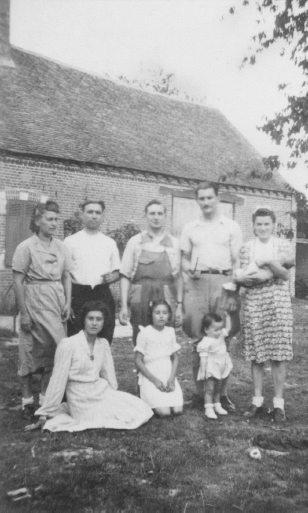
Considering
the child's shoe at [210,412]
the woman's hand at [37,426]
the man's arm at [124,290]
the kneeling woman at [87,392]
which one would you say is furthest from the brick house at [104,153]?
the woman's hand at [37,426]

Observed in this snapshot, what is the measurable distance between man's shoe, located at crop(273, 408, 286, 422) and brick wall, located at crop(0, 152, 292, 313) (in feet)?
26.3

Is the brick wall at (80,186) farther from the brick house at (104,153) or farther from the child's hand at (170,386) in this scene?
the child's hand at (170,386)

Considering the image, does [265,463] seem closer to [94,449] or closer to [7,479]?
[94,449]

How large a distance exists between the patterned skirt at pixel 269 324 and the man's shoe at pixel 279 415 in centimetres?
44

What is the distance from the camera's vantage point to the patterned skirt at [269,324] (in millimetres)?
4391

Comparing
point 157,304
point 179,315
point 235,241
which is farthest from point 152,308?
point 235,241

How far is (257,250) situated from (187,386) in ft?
6.28

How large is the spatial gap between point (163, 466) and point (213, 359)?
1.40 meters

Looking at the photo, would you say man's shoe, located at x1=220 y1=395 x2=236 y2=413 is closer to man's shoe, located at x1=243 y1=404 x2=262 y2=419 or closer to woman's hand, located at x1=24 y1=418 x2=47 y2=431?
man's shoe, located at x1=243 y1=404 x2=262 y2=419


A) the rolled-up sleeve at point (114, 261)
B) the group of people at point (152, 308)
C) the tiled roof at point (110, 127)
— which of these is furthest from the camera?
the tiled roof at point (110, 127)

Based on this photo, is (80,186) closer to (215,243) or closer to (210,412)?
(215,243)

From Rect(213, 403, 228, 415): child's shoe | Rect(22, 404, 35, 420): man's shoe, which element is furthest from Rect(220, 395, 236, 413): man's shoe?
Rect(22, 404, 35, 420): man's shoe

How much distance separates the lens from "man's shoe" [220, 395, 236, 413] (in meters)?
4.61

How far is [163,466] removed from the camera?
3.29m
